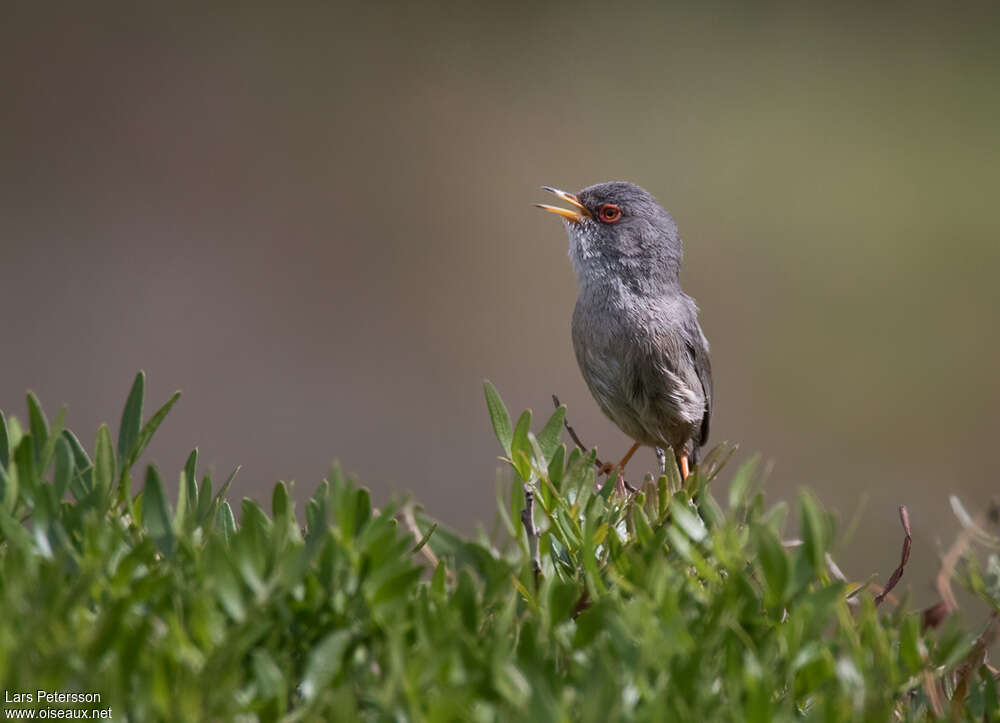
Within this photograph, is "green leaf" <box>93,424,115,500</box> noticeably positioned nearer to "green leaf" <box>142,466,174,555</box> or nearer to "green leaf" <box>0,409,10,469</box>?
"green leaf" <box>142,466,174,555</box>

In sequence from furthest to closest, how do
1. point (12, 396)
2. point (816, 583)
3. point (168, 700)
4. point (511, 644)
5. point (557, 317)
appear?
point (557, 317), point (12, 396), point (816, 583), point (511, 644), point (168, 700)

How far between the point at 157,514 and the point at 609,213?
3.62 metres

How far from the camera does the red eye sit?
5188 millimetres

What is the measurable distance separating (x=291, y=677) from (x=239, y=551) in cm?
25

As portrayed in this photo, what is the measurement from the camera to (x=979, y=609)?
717 centimetres

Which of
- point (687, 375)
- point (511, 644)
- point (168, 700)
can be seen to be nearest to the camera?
point (168, 700)

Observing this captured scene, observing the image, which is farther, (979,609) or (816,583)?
(979,609)

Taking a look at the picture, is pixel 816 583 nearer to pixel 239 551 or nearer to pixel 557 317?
pixel 239 551

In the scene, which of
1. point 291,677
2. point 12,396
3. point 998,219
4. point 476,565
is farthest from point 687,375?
point 998,219

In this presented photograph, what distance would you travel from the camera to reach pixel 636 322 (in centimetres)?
491

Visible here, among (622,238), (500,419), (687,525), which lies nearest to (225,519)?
(500,419)

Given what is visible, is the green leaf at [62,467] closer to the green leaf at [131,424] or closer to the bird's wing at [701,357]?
the green leaf at [131,424]

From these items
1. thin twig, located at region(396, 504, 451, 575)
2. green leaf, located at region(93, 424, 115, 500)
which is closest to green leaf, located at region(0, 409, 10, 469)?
green leaf, located at region(93, 424, 115, 500)

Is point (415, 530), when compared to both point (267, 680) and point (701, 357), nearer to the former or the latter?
point (267, 680)
